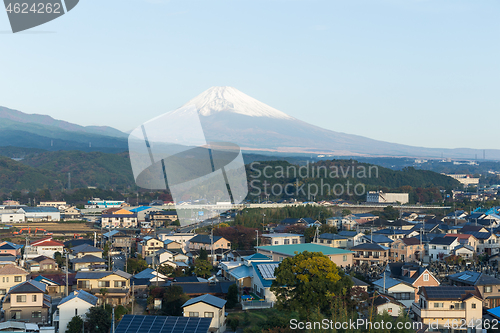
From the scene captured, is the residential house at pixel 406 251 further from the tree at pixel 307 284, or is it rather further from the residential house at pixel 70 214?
the residential house at pixel 70 214

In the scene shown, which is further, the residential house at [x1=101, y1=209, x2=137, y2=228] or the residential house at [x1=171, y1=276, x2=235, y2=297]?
the residential house at [x1=101, y1=209, x2=137, y2=228]

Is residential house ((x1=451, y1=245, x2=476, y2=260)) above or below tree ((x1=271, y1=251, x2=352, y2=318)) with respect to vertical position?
below

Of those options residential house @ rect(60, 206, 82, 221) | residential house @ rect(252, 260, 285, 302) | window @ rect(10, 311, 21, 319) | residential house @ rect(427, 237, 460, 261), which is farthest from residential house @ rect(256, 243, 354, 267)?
residential house @ rect(60, 206, 82, 221)

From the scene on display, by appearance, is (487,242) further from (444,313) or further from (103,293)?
(103,293)

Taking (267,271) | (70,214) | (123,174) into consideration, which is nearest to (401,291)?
(267,271)

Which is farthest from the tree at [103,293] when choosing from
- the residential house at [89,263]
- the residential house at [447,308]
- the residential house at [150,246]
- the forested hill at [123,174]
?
the forested hill at [123,174]

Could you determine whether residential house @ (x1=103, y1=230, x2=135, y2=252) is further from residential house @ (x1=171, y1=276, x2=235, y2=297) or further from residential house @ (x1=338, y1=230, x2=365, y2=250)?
residential house @ (x1=171, y1=276, x2=235, y2=297)

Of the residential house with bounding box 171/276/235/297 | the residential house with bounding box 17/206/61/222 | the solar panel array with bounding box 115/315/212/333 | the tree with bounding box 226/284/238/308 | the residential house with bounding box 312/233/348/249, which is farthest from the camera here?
the residential house with bounding box 17/206/61/222
